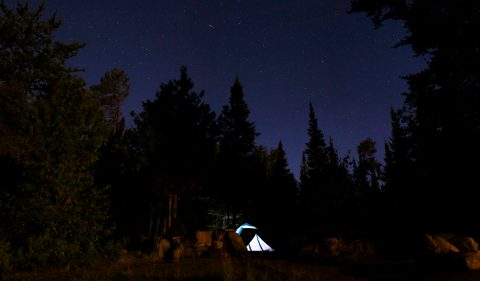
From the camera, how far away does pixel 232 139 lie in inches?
1582

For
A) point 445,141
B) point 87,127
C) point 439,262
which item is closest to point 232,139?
point 445,141

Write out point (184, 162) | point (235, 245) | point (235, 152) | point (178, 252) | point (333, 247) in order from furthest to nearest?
1. point (235, 152)
2. point (184, 162)
3. point (235, 245)
4. point (333, 247)
5. point (178, 252)

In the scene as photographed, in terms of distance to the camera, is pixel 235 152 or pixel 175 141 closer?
pixel 175 141

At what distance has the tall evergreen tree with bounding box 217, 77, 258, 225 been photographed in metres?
37.8

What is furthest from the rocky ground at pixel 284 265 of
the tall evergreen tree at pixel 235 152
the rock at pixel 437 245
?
the tall evergreen tree at pixel 235 152

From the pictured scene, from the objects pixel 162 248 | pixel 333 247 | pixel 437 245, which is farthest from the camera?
pixel 333 247

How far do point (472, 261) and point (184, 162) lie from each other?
1842cm

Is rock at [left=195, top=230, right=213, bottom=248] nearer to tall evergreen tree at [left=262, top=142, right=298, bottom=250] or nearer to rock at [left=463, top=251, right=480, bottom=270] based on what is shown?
rock at [left=463, top=251, right=480, bottom=270]

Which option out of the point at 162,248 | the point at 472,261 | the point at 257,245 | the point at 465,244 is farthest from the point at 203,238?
the point at 472,261

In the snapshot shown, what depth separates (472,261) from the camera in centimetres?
1152

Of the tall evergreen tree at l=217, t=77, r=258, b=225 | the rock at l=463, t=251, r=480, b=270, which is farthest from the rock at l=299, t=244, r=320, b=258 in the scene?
the tall evergreen tree at l=217, t=77, r=258, b=225

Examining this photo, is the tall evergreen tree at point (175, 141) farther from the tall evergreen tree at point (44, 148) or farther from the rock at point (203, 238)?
the tall evergreen tree at point (44, 148)

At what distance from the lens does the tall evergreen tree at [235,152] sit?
37.8m

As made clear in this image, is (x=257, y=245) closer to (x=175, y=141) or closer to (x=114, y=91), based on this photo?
(x=175, y=141)
